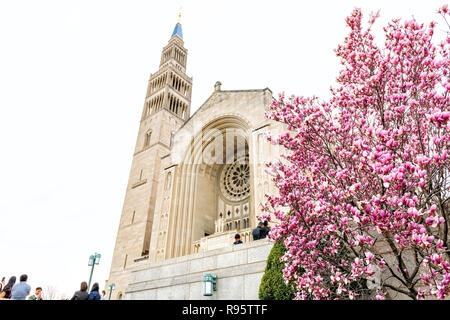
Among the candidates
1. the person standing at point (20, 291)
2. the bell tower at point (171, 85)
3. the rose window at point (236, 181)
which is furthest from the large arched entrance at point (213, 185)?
the bell tower at point (171, 85)

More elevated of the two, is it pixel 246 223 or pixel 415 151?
pixel 246 223

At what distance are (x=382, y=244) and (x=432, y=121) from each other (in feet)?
12.7

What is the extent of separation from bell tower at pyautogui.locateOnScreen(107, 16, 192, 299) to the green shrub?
1346 centimetres

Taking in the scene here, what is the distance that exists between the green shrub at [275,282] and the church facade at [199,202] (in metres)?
1.35

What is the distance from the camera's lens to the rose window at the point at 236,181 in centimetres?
2166

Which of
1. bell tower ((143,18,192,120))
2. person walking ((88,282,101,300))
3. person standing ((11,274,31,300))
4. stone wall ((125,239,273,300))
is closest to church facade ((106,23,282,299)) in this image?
stone wall ((125,239,273,300))

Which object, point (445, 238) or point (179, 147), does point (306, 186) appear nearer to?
point (445, 238)

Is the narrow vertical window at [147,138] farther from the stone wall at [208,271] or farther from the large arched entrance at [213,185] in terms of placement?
the stone wall at [208,271]

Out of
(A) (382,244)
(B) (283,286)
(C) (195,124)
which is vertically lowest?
(B) (283,286)

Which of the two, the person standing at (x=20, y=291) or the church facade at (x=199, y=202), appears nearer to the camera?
the person standing at (x=20, y=291)

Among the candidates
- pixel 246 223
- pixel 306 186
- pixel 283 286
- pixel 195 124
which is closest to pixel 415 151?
pixel 306 186

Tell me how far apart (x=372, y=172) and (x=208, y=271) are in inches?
274

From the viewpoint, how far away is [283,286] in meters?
7.04

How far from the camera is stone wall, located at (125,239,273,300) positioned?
906cm
